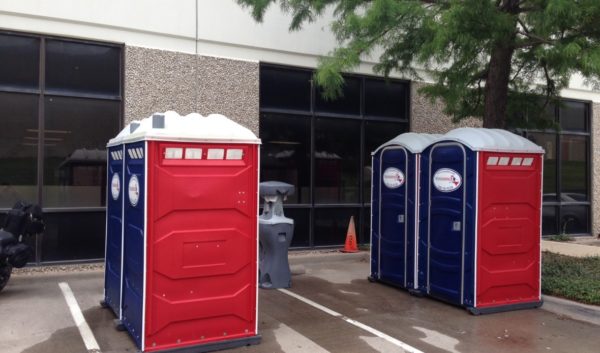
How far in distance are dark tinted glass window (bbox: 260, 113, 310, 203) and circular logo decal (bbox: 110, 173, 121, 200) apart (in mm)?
4531

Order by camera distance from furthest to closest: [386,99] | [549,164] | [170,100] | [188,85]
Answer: [549,164] → [386,99] → [188,85] → [170,100]

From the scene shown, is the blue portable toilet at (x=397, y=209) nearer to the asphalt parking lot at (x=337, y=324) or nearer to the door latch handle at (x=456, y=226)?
the asphalt parking lot at (x=337, y=324)

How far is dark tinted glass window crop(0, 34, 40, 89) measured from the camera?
874cm

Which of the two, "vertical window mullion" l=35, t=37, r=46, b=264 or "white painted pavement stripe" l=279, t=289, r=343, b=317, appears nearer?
"white painted pavement stripe" l=279, t=289, r=343, b=317

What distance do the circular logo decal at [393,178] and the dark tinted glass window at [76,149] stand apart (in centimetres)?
477

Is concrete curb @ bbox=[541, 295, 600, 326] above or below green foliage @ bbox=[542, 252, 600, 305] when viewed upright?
below

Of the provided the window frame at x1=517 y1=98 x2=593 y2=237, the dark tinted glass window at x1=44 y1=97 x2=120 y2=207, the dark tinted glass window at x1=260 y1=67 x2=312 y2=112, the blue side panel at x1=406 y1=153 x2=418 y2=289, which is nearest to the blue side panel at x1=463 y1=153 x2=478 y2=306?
the blue side panel at x1=406 y1=153 x2=418 y2=289

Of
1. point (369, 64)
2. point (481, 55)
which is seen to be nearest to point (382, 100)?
point (369, 64)

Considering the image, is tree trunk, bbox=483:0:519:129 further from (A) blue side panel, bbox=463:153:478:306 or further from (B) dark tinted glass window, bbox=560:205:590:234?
(B) dark tinted glass window, bbox=560:205:590:234

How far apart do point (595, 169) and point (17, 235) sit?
46.5 feet

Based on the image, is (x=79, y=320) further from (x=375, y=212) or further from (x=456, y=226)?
(x=456, y=226)

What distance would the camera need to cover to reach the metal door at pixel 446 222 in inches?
273

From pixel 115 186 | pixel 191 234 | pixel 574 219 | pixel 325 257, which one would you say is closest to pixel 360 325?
pixel 191 234

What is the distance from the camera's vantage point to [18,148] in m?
8.85
